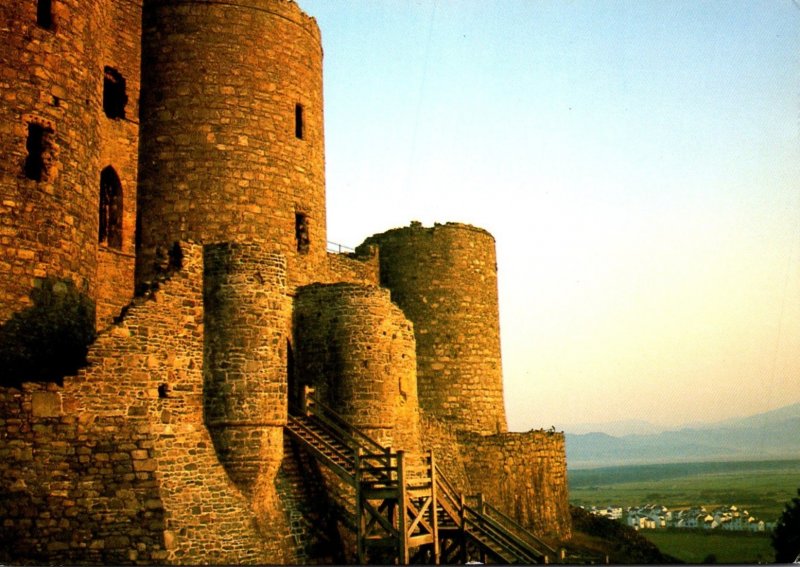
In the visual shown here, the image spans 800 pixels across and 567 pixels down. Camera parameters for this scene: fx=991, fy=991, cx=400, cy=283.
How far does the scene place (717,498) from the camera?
49.5 meters

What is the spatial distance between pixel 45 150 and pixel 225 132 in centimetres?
538

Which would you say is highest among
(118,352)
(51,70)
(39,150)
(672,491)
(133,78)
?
(133,78)

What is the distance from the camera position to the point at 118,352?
16.7 metres

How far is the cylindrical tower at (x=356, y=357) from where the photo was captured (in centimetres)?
2133

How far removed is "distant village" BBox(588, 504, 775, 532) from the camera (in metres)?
32.3

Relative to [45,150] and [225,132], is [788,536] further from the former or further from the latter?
[45,150]

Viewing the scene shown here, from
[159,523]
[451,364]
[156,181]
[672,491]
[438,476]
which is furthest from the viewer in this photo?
[672,491]

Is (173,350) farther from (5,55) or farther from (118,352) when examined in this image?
(5,55)

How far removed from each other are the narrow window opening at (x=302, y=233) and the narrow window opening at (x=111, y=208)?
4.24 meters

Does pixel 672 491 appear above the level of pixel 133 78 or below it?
below

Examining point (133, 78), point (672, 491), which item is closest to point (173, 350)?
point (133, 78)

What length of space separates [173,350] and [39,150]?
4374mm

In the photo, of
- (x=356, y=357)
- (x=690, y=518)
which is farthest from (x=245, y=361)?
(x=690, y=518)

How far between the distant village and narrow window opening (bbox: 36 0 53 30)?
74.0ft
